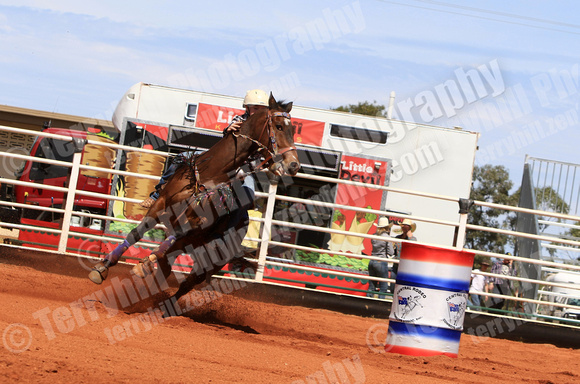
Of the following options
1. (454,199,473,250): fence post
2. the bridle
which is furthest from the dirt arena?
the bridle

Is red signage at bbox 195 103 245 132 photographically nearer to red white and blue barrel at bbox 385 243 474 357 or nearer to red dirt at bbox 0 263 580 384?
red dirt at bbox 0 263 580 384

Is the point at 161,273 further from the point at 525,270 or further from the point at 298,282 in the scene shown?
the point at 525,270

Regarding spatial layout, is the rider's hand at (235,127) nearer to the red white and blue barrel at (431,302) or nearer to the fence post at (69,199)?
the red white and blue barrel at (431,302)

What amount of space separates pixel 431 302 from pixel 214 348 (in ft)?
8.05

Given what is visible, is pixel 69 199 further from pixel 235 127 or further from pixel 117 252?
pixel 235 127

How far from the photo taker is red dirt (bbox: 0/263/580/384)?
4.27 metres

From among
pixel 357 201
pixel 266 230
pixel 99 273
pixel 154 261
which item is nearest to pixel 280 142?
pixel 154 261

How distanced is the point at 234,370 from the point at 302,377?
19.6 inches

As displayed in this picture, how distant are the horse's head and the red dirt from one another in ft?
5.55

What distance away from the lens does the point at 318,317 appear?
901 cm

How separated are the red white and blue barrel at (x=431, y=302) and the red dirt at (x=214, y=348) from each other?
243mm

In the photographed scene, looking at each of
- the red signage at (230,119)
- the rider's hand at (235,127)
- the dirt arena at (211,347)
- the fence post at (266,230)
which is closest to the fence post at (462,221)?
the dirt arena at (211,347)

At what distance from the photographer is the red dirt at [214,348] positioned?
14.0 ft

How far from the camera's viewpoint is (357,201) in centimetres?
1481
